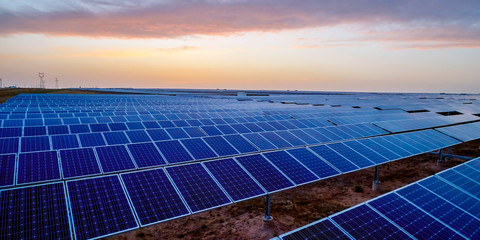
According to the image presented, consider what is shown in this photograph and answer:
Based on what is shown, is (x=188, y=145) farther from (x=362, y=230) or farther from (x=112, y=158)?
(x=362, y=230)

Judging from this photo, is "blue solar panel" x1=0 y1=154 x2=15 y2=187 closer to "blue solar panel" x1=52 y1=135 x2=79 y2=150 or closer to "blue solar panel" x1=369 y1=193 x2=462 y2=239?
"blue solar panel" x1=52 y1=135 x2=79 y2=150

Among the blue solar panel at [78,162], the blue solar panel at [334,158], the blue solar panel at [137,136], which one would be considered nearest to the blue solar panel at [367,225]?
the blue solar panel at [334,158]

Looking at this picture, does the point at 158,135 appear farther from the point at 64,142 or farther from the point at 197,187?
the point at 197,187

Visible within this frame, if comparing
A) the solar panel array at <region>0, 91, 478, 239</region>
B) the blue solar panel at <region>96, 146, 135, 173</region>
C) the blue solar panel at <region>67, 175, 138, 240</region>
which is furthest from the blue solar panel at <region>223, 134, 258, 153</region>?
the blue solar panel at <region>67, 175, 138, 240</region>

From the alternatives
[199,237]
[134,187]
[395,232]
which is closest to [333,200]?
[199,237]

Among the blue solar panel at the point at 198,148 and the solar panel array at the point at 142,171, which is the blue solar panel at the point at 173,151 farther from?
the blue solar panel at the point at 198,148
